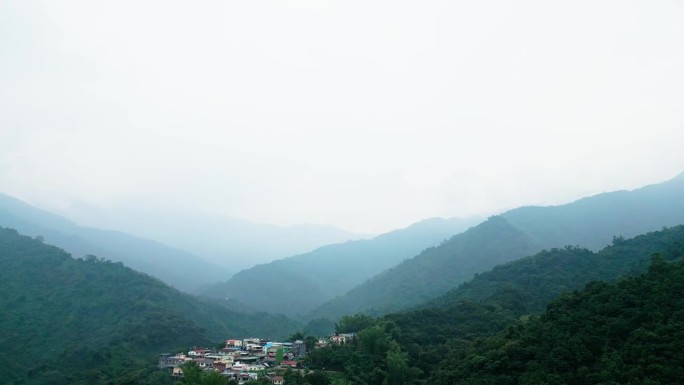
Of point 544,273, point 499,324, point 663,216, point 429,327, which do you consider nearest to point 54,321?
point 429,327

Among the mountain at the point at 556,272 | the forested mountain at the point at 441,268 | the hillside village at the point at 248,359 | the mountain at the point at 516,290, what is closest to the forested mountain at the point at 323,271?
the forested mountain at the point at 441,268

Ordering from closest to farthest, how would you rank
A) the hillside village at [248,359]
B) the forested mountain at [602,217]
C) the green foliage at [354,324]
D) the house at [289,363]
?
the hillside village at [248,359], the house at [289,363], the green foliage at [354,324], the forested mountain at [602,217]

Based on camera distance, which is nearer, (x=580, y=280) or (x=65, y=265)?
(x=580, y=280)

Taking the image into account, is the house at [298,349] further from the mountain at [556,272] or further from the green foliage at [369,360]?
the mountain at [556,272]

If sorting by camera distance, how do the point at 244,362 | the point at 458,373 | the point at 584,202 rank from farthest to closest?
1. the point at 584,202
2. the point at 244,362
3. the point at 458,373

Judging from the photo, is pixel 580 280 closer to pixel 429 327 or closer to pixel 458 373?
pixel 429 327

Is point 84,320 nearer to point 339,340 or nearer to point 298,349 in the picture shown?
point 298,349
